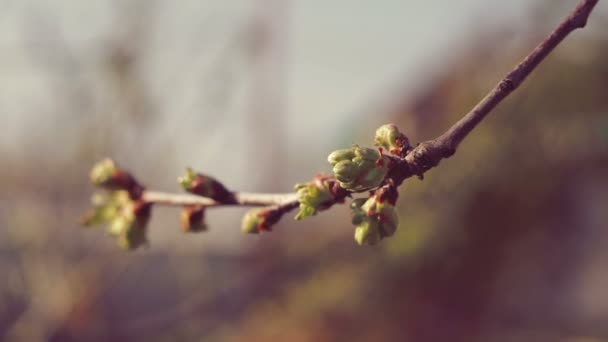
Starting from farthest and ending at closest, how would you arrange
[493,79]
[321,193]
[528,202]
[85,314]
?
[528,202] → [493,79] → [85,314] → [321,193]

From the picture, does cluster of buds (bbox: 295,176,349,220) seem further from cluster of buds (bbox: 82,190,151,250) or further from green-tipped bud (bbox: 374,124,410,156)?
cluster of buds (bbox: 82,190,151,250)

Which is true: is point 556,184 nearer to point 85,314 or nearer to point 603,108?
point 603,108

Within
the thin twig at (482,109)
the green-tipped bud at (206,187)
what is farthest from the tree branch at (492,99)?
the green-tipped bud at (206,187)

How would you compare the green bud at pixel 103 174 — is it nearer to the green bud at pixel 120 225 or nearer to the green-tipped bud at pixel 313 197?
the green bud at pixel 120 225

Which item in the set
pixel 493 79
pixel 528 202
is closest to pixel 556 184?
pixel 528 202

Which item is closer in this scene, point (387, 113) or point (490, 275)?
point (490, 275)

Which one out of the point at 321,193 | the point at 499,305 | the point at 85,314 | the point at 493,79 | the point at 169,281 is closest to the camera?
the point at 321,193

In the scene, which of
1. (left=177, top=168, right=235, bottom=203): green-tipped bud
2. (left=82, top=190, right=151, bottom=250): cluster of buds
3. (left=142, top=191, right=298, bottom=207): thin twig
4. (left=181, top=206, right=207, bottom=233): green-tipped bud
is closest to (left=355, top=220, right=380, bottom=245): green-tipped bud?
(left=142, top=191, right=298, bottom=207): thin twig
